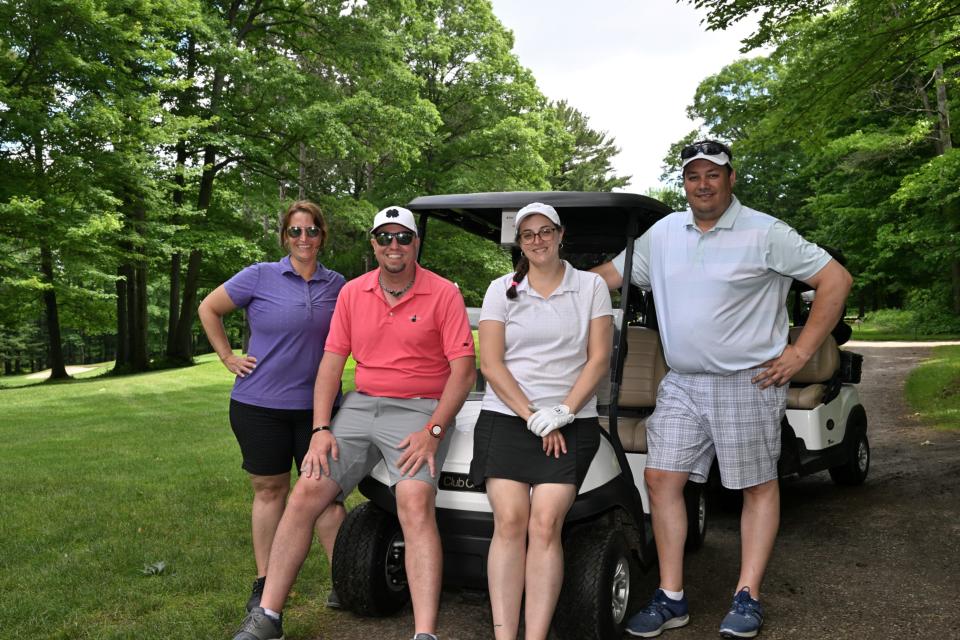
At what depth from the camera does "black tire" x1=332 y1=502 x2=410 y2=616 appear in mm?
3492

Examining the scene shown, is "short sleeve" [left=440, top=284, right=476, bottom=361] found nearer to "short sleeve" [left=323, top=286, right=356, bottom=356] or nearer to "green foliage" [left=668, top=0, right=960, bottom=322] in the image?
"short sleeve" [left=323, top=286, right=356, bottom=356]

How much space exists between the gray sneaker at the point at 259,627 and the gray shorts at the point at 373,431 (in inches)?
21.3

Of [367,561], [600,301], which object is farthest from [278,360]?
[600,301]

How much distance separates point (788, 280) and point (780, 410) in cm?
56

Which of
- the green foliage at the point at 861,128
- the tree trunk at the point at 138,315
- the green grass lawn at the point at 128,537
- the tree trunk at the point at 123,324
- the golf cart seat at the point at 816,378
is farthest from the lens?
the tree trunk at the point at 123,324

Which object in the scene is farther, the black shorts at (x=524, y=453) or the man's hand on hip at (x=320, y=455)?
the man's hand on hip at (x=320, y=455)

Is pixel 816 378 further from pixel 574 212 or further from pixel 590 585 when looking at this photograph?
pixel 590 585

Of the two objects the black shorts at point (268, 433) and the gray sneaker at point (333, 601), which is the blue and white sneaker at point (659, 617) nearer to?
the gray sneaker at point (333, 601)

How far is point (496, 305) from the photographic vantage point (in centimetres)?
323

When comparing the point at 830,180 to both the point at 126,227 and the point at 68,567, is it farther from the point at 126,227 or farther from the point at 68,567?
the point at 68,567

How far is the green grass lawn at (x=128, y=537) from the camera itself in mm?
3678

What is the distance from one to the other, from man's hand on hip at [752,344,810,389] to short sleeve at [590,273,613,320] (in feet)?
2.34

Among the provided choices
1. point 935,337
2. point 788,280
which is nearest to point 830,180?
point 935,337

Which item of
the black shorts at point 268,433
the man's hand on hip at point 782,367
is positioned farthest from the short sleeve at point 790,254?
the black shorts at point 268,433
